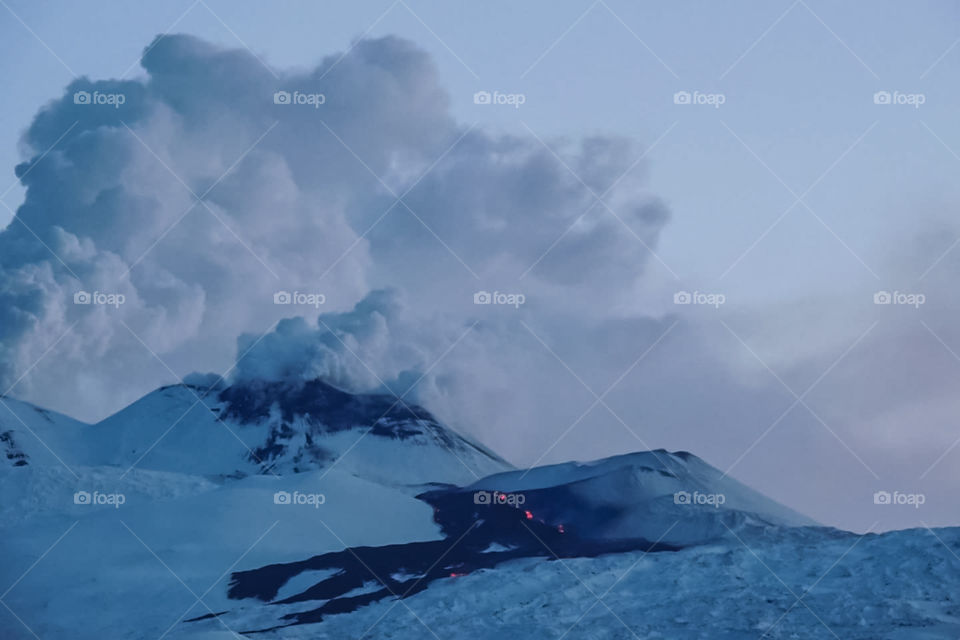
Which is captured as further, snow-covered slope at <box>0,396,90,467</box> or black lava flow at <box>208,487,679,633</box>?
snow-covered slope at <box>0,396,90,467</box>

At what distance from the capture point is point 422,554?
2861cm

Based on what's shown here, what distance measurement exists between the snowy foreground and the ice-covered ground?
0.05 metres

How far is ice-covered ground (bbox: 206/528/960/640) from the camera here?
72.1ft

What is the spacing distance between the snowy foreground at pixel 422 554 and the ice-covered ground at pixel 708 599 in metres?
0.05

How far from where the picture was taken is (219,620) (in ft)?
80.3

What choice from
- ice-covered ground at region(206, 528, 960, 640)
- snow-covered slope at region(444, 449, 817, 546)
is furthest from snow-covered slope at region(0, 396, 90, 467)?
snow-covered slope at region(444, 449, 817, 546)

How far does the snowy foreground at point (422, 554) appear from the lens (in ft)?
75.3

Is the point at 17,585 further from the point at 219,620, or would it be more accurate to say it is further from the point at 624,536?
the point at 624,536

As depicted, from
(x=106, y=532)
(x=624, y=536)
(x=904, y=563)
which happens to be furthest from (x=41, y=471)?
(x=904, y=563)

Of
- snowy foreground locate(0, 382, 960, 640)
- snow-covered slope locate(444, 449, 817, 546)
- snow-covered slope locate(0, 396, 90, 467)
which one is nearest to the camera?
snowy foreground locate(0, 382, 960, 640)

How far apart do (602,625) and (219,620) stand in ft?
29.3

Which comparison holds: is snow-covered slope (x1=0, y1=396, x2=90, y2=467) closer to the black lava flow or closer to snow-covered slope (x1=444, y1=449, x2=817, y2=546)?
the black lava flow

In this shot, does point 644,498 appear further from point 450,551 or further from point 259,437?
point 259,437

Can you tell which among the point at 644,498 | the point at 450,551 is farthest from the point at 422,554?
the point at 644,498
